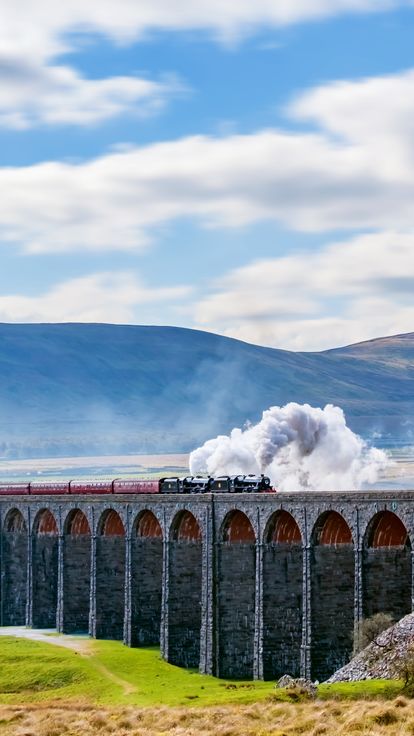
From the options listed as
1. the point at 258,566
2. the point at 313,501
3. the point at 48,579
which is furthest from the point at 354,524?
the point at 48,579

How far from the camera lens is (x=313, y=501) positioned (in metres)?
69.1

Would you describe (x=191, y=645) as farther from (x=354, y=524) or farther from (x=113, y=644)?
(x=354, y=524)

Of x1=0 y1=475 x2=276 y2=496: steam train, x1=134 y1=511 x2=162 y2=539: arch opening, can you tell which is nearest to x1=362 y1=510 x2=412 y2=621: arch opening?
x1=0 y1=475 x2=276 y2=496: steam train

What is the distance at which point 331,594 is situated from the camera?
69.2 metres

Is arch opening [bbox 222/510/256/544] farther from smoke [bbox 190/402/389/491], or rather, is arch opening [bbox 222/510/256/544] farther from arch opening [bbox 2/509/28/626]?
arch opening [bbox 2/509/28/626]

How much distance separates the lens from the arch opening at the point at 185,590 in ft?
268

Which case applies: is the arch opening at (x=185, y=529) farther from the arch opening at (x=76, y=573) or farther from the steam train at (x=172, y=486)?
the arch opening at (x=76, y=573)

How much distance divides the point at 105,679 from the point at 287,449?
3653 cm

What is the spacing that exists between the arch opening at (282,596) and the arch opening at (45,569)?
30440 mm

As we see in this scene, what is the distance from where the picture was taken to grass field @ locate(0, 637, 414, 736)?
5044 cm

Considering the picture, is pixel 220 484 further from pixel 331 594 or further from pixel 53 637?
pixel 53 637

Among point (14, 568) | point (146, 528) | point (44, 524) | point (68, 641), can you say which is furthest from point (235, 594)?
point (14, 568)

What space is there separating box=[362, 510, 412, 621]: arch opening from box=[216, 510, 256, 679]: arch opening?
12.4 meters

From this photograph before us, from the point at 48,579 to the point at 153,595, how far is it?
51.1ft
